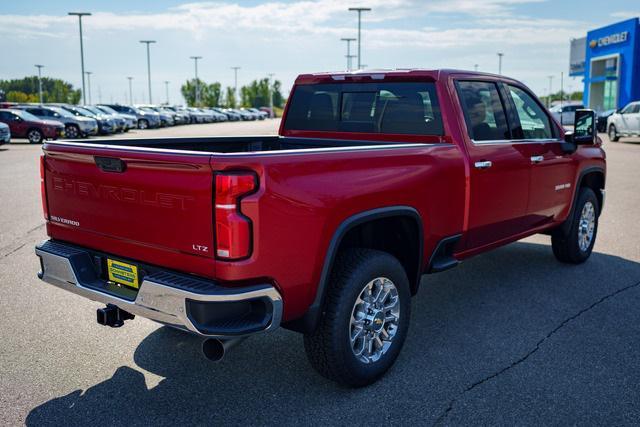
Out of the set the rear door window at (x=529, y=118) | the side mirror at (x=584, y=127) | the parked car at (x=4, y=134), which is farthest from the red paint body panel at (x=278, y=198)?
the parked car at (x=4, y=134)

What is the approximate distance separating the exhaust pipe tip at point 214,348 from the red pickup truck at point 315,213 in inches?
0.5

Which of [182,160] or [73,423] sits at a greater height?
[182,160]

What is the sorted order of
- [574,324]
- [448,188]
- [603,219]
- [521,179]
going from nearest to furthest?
1. [448,188]
2. [574,324]
3. [521,179]
4. [603,219]

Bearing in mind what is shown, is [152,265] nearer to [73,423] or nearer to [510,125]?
[73,423]

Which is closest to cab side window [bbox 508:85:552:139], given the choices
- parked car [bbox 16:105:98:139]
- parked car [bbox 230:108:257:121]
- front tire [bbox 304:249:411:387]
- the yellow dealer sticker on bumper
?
front tire [bbox 304:249:411:387]

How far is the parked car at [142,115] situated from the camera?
3975 cm

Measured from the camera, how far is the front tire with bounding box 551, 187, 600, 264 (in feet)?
21.4

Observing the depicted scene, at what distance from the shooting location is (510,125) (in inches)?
213

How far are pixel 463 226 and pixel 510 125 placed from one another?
1243 mm

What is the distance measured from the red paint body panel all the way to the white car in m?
23.8

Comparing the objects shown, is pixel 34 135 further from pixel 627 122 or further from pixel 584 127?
pixel 584 127

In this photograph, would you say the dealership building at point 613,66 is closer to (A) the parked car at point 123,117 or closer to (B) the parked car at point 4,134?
(A) the parked car at point 123,117

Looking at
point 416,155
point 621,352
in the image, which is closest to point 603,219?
point 621,352

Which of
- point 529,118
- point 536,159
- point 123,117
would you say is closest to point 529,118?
point 529,118
